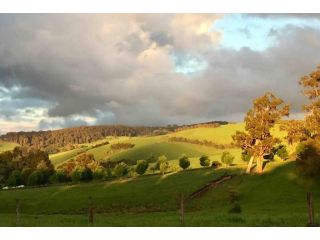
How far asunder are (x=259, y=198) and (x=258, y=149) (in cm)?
1866

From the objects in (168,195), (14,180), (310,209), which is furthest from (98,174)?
(310,209)

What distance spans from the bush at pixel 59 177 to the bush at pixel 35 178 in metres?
3.41

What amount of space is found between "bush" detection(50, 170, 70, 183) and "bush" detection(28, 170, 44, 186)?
341cm

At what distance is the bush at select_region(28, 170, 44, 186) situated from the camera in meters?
151

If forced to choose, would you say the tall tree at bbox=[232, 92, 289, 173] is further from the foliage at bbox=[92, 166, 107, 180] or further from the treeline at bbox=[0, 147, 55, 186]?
the treeline at bbox=[0, 147, 55, 186]


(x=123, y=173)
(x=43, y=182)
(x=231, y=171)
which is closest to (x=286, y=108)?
(x=231, y=171)

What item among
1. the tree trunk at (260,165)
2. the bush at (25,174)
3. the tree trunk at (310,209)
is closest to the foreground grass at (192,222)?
the tree trunk at (310,209)

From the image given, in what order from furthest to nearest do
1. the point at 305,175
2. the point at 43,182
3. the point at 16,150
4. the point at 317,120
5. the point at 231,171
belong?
the point at 16,150
the point at 43,182
the point at 231,171
the point at 317,120
the point at 305,175

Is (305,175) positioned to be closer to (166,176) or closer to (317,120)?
(317,120)

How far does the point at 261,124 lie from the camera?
95188 mm

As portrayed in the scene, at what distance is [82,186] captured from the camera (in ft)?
360

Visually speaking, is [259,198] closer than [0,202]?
Yes

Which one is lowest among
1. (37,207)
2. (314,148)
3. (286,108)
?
(37,207)

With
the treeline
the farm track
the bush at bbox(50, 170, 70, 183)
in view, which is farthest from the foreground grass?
the treeline
